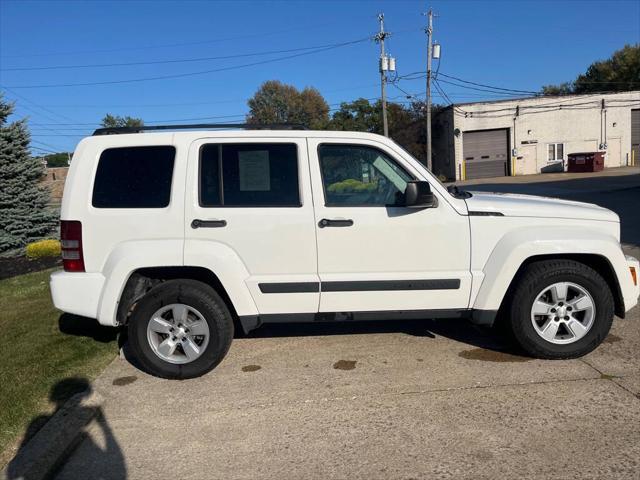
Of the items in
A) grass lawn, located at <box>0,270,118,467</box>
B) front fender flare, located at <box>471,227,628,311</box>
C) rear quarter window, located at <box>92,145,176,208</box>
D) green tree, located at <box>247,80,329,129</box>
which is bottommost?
grass lawn, located at <box>0,270,118,467</box>

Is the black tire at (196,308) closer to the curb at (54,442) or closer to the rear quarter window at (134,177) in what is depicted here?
the curb at (54,442)

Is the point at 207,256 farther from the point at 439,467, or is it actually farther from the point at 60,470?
the point at 439,467

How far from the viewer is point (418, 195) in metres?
4.11

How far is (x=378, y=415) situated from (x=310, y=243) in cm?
143

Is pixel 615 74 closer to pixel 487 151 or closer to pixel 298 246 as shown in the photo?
pixel 487 151

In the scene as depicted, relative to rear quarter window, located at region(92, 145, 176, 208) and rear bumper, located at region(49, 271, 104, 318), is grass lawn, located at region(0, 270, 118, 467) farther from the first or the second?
rear quarter window, located at region(92, 145, 176, 208)

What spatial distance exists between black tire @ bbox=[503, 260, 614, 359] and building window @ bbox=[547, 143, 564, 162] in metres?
39.0

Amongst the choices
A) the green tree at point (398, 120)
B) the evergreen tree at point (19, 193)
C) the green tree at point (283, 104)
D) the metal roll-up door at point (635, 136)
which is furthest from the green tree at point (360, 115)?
the evergreen tree at point (19, 193)

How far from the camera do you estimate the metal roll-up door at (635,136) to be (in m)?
39.8

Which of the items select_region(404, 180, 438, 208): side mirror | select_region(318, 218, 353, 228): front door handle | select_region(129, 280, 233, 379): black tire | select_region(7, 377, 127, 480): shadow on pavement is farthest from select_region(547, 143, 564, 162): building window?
select_region(7, 377, 127, 480): shadow on pavement

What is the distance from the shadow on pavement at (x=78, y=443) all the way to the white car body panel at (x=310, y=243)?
61cm

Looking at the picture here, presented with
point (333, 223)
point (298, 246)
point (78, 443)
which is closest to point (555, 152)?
point (333, 223)

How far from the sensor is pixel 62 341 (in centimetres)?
551

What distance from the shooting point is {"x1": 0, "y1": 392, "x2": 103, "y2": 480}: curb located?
3.08m
